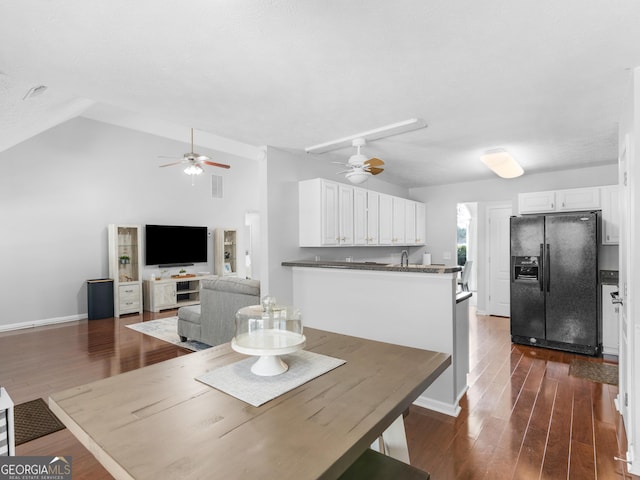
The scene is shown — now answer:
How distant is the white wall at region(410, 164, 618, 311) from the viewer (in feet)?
16.2

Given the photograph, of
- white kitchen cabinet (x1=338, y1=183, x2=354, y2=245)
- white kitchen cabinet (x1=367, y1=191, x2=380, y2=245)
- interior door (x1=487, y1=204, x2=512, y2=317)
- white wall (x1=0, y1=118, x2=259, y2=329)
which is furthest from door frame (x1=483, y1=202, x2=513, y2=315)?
white wall (x1=0, y1=118, x2=259, y2=329)

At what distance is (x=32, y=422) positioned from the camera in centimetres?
265

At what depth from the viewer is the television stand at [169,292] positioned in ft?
22.2

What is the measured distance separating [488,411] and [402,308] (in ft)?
3.50

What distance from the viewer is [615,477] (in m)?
2.08

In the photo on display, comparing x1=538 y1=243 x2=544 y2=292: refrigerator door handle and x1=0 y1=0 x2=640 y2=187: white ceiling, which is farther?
x1=538 y1=243 x2=544 y2=292: refrigerator door handle

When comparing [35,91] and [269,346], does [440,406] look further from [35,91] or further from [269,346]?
[35,91]

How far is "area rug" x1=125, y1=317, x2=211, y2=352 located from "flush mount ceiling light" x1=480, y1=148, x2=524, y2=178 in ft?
13.6

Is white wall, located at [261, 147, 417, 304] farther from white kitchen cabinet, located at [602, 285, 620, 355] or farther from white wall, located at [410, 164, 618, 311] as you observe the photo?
white kitchen cabinet, located at [602, 285, 620, 355]

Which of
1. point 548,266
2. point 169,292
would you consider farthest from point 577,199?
point 169,292

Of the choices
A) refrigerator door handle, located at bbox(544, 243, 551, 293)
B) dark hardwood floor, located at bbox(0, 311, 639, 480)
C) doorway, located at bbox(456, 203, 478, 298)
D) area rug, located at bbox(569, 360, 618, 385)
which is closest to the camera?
dark hardwood floor, located at bbox(0, 311, 639, 480)

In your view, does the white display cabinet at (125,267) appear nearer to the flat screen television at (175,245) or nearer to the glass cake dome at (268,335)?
the flat screen television at (175,245)

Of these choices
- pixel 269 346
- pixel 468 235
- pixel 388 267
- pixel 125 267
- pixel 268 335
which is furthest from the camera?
pixel 468 235

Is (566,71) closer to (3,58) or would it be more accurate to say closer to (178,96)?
(178,96)
